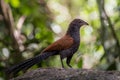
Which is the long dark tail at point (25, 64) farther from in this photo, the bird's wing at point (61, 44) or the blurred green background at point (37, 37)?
the blurred green background at point (37, 37)

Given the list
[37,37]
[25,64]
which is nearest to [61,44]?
[25,64]

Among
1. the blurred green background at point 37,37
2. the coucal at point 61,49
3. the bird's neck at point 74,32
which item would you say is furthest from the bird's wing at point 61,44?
the blurred green background at point 37,37

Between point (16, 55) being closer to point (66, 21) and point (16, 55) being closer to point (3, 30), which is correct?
point (3, 30)


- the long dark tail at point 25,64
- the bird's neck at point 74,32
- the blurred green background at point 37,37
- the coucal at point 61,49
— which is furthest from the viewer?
the blurred green background at point 37,37

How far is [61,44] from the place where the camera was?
6387 millimetres

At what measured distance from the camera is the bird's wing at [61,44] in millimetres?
6242

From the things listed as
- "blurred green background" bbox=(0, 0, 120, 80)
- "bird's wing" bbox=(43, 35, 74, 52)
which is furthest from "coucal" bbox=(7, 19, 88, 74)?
"blurred green background" bbox=(0, 0, 120, 80)

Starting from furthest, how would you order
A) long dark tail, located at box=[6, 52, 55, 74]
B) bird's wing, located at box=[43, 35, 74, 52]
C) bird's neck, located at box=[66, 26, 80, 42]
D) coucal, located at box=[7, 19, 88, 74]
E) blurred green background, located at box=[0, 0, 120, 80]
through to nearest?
1. blurred green background, located at box=[0, 0, 120, 80]
2. bird's neck, located at box=[66, 26, 80, 42]
3. bird's wing, located at box=[43, 35, 74, 52]
4. coucal, located at box=[7, 19, 88, 74]
5. long dark tail, located at box=[6, 52, 55, 74]

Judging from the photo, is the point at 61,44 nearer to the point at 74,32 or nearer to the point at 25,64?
the point at 74,32

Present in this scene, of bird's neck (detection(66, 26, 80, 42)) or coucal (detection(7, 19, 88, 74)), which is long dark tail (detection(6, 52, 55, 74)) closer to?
coucal (detection(7, 19, 88, 74))

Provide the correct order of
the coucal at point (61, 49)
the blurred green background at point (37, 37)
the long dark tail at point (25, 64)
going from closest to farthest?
the long dark tail at point (25, 64), the coucal at point (61, 49), the blurred green background at point (37, 37)

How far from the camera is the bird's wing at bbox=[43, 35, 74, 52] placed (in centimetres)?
624

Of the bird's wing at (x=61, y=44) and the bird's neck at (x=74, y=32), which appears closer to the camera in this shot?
the bird's wing at (x=61, y=44)

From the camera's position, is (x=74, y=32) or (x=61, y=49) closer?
(x=61, y=49)
